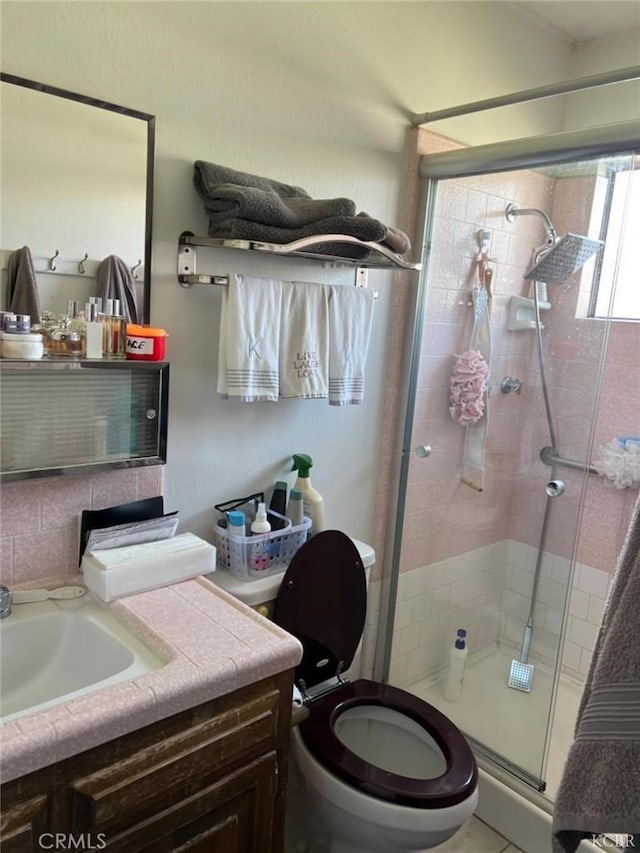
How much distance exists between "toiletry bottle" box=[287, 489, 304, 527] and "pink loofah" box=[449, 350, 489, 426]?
0.76 meters

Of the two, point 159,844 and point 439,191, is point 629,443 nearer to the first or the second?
point 439,191

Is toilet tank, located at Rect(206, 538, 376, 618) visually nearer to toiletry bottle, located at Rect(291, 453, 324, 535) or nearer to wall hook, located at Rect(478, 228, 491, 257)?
toiletry bottle, located at Rect(291, 453, 324, 535)

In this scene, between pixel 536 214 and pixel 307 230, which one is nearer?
pixel 307 230

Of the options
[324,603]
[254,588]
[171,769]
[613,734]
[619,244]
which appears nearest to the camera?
[613,734]

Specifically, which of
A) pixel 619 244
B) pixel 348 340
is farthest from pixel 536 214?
pixel 348 340

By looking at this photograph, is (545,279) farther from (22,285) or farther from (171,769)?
(171,769)

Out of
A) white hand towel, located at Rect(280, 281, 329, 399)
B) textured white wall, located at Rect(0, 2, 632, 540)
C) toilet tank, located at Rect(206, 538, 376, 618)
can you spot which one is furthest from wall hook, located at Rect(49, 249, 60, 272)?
toilet tank, located at Rect(206, 538, 376, 618)

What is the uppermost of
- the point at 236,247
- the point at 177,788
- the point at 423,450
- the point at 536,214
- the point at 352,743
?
the point at 536,214

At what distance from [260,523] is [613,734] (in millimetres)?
1001

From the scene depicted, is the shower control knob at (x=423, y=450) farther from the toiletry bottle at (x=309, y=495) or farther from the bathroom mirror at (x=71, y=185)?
the bathroom mirror at (x=71, y=185)

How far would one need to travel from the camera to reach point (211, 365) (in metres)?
1.61

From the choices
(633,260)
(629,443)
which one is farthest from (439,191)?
(629,443)

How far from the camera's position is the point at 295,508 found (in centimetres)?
177

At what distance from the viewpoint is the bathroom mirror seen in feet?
3.97
